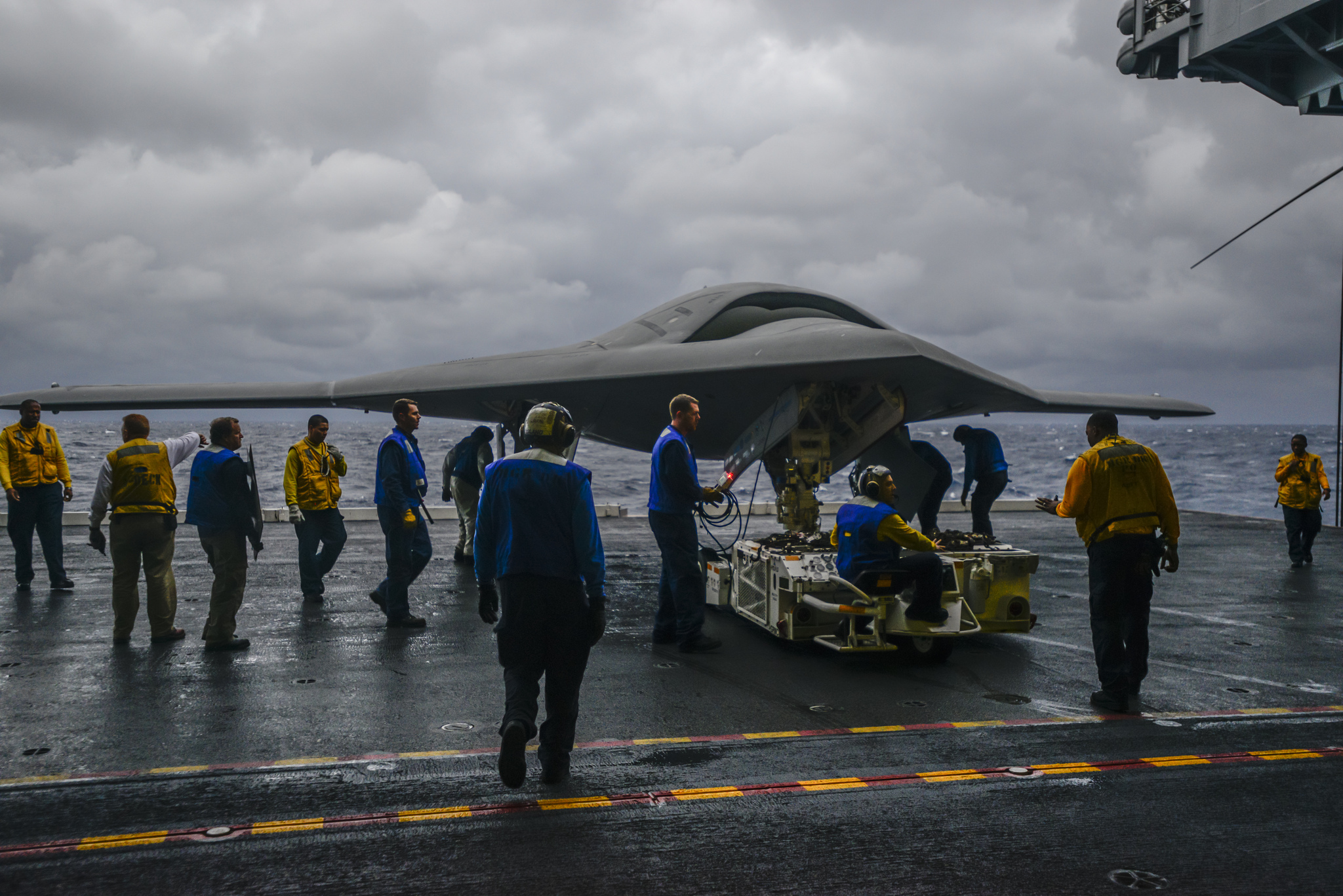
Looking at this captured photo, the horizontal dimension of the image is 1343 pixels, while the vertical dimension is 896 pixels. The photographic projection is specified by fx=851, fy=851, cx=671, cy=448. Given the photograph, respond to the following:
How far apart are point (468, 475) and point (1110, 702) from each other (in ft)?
26.6

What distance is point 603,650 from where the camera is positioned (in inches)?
260

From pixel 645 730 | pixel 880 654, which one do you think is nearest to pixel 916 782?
pixel 645 730

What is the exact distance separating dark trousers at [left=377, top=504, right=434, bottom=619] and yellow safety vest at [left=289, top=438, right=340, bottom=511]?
1.44m

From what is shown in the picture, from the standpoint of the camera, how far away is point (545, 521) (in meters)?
3.95

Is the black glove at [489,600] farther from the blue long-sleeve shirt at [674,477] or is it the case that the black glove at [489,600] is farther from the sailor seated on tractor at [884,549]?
the sailor seated on tractor at [884,549]

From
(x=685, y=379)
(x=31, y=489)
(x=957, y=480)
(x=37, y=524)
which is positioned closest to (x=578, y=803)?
(x=685, y=379)

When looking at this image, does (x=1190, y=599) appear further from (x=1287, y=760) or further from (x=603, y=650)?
(x=603, y=650)

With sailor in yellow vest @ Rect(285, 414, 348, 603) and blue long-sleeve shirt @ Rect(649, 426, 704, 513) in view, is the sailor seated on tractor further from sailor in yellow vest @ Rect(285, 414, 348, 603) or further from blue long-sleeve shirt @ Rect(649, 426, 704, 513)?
sailor in yellow vest @ Rect(285, 414, 348, 603)

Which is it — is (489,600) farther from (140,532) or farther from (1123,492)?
(140,532)

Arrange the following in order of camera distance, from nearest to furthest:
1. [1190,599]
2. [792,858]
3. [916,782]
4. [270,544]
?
[792,858] → [916,782] → [1190,599] → [270,544]

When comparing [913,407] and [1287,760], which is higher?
[913,407]

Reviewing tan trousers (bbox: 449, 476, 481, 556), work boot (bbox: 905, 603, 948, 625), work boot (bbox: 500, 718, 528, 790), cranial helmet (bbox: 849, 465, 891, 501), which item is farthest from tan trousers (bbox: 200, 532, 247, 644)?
work boot (bbox: 905, 603, 948, 625)

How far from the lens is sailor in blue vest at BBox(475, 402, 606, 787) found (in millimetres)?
3934

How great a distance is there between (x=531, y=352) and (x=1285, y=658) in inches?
333
